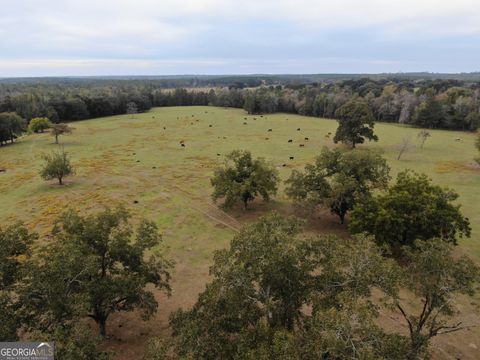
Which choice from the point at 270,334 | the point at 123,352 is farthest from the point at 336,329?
the point at 123,352

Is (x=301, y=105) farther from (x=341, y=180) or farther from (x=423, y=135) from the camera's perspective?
(x=341, y=180)

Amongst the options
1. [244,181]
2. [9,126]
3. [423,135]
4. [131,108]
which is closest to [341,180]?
[244,181]

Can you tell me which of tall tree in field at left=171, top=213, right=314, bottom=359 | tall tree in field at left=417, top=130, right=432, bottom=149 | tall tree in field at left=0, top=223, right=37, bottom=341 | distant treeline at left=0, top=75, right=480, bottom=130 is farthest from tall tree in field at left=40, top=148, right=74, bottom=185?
tall tree in field at left=417, top=130, right=432, bottom=149

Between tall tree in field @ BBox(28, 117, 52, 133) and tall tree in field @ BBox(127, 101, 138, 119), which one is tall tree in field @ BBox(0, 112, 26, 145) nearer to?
tall tree in field @ BBox(28, 117, 52, 133)

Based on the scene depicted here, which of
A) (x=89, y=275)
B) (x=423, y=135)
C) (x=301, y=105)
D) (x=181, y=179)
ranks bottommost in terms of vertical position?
(x=181, y=179)

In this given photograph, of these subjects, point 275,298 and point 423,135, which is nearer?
point 275,298

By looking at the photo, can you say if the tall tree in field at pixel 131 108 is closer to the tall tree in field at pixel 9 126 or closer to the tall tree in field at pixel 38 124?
the tall tree in field at pixel 38 124

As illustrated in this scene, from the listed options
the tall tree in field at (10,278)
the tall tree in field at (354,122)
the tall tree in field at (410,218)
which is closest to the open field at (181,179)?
the tall tree in field at (410,218)
